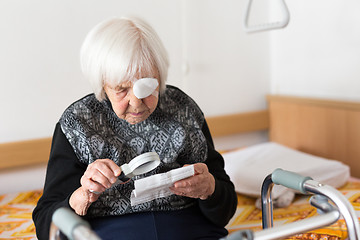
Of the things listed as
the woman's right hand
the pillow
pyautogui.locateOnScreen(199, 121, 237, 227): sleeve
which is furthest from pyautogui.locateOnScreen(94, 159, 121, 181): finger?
the pillow

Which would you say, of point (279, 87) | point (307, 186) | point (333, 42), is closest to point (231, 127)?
point (279, 87)

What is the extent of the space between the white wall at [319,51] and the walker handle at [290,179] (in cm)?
120

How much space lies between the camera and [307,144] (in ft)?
7.86

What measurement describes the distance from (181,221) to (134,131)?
0.97 feet

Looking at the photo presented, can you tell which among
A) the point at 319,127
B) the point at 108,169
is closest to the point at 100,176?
the point at 108,169

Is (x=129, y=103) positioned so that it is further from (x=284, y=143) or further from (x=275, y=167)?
(x=284, y=143)

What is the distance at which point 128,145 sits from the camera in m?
1.31

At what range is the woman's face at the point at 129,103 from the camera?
1.22m

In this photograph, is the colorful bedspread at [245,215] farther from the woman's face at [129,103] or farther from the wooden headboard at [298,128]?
the woman's face at [129,103]

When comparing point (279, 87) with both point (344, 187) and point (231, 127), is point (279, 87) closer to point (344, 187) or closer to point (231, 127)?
point (231, 127)

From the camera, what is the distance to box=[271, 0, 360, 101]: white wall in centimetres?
210

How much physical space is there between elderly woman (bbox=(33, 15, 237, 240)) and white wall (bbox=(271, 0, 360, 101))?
1.08 meters

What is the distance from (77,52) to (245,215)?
43.6 inches

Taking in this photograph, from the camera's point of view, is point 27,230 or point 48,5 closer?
point 27,230
